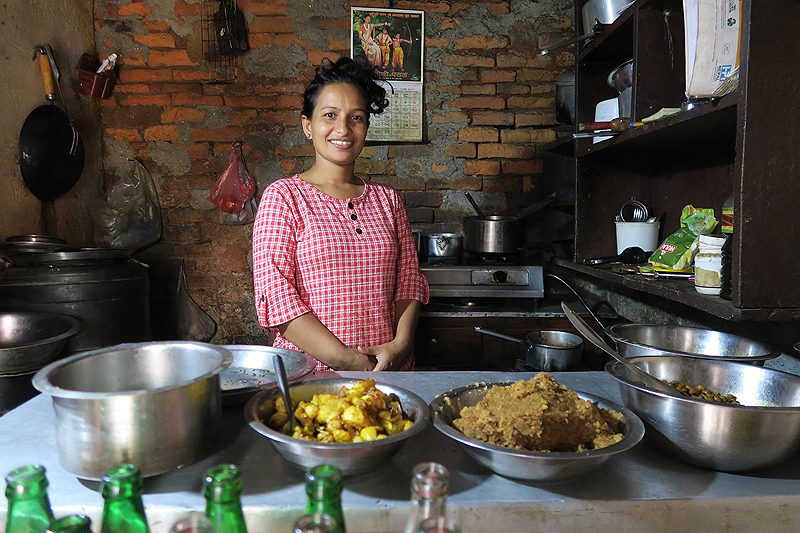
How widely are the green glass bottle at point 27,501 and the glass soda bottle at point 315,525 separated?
337mm

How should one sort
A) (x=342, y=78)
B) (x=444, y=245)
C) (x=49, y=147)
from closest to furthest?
(x=342, y=78), (x=49, y=147), (x=444, y=245)

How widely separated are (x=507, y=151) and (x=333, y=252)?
6.52 feet

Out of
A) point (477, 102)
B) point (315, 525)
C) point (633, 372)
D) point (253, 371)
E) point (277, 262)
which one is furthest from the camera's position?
point (477, 102)

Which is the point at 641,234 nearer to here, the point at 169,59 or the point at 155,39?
the point at 169,59

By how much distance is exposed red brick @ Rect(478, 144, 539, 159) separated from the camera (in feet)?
11.1

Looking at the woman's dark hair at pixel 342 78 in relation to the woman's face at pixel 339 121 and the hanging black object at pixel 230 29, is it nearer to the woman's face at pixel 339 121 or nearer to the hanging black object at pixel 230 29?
the woman's face at pixel 339 121

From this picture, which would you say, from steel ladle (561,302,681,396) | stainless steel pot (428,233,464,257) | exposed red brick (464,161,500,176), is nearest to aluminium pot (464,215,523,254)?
stainless steel pot (428,233,464,257)

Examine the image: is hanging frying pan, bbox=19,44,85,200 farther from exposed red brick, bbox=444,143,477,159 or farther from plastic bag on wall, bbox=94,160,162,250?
exposed red brick, bbox=444,143,477,159

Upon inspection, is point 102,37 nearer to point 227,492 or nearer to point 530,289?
point 530,289

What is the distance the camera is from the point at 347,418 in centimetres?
86

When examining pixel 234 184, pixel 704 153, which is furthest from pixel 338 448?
pixel 234 184

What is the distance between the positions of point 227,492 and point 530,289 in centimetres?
245

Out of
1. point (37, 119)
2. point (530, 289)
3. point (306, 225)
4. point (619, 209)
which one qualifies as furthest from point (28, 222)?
point (619, 209)

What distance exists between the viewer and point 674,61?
6.07 feet
